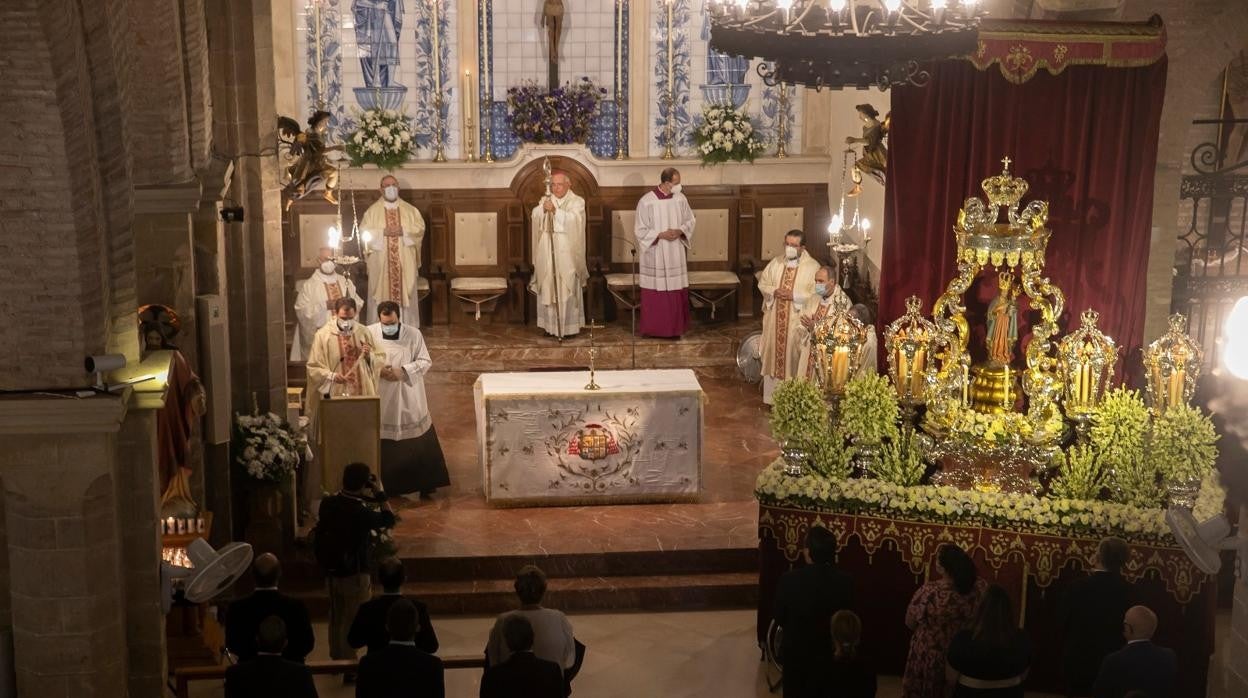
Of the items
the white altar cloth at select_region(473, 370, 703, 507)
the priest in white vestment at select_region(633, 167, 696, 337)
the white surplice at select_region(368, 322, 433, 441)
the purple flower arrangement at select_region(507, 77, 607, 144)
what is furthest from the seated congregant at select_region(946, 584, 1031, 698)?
the purple flower arrangement at select_region(507, 77, 607, 144)

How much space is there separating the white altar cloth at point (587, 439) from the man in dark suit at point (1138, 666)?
4920 millimetres

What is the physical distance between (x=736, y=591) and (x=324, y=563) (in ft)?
10.6

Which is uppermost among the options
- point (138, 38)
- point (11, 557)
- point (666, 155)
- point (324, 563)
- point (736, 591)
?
point (138, 38)

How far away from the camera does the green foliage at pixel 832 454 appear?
10.6 meters

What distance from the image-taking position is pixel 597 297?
18531mm

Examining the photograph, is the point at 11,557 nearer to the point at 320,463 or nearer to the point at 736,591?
the point at 320,463

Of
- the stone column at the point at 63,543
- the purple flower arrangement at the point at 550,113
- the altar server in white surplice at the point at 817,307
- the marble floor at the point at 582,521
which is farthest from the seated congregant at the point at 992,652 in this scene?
the purple flower arrangement at the point at 550,113

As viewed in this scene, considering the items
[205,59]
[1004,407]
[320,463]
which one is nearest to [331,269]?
[320,463]

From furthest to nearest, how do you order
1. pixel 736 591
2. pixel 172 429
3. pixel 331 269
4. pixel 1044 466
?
pixel 331 269 → pixel 736 591 → pixel 1044 466 → pixel 172 429

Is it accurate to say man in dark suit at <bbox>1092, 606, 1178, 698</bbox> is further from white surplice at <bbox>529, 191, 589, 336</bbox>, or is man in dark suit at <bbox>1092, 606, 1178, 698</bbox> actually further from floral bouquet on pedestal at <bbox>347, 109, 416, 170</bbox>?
floral bouquet on pedestal at <bbox>347, 109, 416, 170</bbox>

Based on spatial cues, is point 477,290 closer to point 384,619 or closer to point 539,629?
point 384,619

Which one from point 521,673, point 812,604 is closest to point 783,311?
point 812,604

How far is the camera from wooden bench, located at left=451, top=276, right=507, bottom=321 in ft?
58.9

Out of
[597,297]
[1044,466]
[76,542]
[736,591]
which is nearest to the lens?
[76,542]
